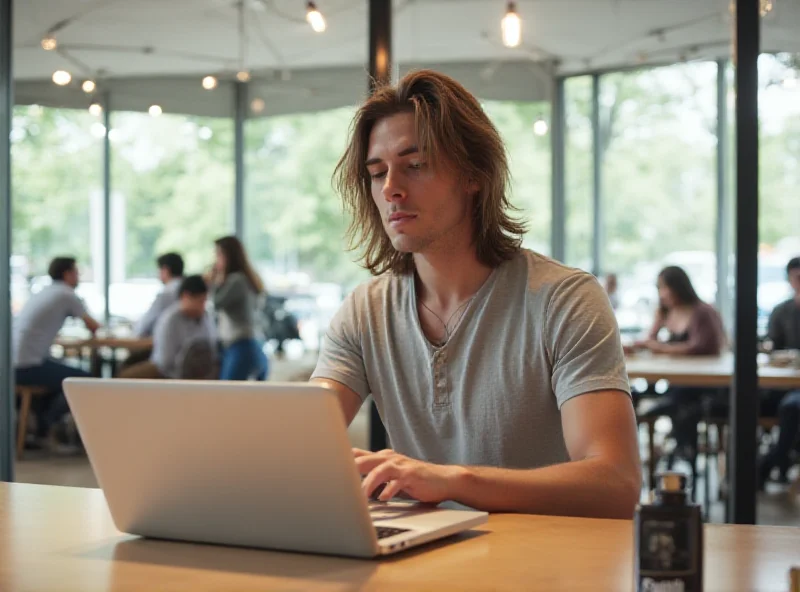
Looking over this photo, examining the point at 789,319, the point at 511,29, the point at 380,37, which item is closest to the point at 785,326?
the point at 789,319

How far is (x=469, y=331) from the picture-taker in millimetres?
1995

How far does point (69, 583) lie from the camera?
1269mm

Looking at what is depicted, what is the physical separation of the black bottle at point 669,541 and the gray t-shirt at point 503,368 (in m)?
0.76

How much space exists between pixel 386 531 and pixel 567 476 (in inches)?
16.3

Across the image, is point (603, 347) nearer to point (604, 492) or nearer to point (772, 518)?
point (604, 492)

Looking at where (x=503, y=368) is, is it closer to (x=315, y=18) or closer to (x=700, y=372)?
(x=700, y=372)

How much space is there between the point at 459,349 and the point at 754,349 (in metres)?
2.14

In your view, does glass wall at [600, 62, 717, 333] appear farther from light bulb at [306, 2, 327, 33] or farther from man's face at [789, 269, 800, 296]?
man's face at [789, 269, 800, 296]

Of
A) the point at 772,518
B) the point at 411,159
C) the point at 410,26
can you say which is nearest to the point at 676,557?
the point at 411,159

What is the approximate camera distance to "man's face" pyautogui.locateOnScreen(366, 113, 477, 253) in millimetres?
2004

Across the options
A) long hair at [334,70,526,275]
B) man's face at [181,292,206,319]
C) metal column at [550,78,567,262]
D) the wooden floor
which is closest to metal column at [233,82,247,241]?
man's face at [181,292,206,319]

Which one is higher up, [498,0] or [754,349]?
[498,0]

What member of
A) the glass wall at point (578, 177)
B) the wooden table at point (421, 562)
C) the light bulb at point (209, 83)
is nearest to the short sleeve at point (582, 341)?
the wooden table at point (421, 562)

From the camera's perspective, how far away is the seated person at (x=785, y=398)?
13.7 feet
